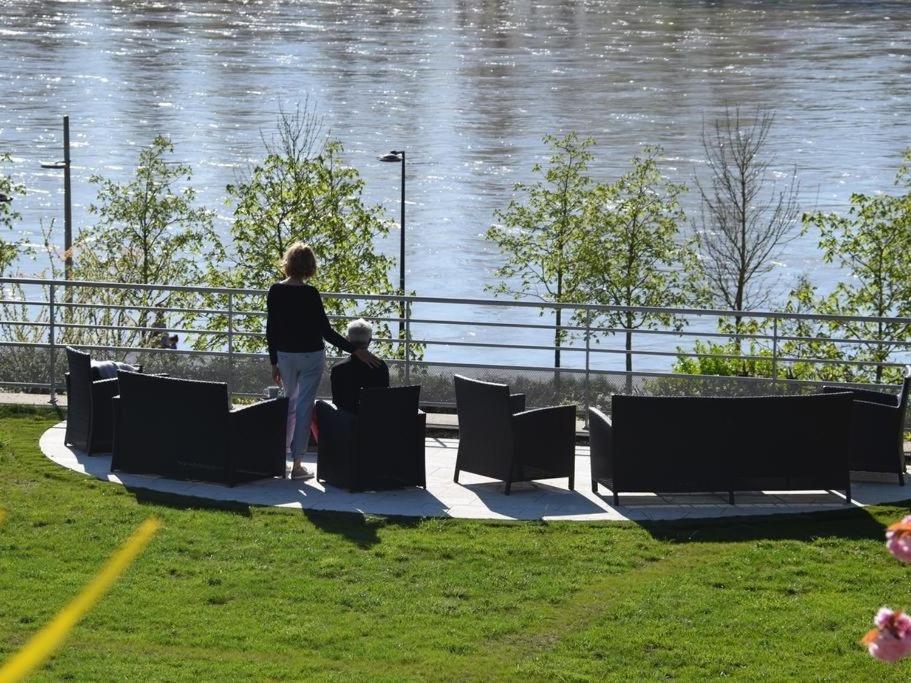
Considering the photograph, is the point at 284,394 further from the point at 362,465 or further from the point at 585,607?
the point at 585,607

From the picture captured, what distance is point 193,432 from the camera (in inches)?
397

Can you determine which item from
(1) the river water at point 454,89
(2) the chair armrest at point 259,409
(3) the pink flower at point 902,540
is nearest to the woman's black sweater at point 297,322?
(2) the chair armrest at point 259,409

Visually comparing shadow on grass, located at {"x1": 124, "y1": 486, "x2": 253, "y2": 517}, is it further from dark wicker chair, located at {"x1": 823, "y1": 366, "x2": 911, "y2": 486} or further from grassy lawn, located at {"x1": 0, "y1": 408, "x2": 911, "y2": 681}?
dark wicker chair, located at {"x1": 823, "y1": 366, "x2": 911, "y2": 486}

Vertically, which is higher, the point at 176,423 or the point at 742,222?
the point at 742,222

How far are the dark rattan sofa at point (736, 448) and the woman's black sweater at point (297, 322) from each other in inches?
77.9

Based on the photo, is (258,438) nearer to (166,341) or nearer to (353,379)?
(353,379)

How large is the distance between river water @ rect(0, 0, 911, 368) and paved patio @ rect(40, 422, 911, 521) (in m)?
45.7

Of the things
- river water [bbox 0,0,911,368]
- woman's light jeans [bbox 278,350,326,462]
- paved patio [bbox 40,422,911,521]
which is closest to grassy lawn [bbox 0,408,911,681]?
paved patio [bbox 40,422,911,521]

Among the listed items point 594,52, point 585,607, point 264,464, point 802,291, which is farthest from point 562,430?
point 594,52

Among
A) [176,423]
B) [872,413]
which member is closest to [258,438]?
[176,423]

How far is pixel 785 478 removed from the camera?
9547 mm

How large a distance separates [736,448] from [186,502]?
11.4 ft

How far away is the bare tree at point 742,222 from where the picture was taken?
167ft

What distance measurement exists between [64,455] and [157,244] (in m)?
37.2
